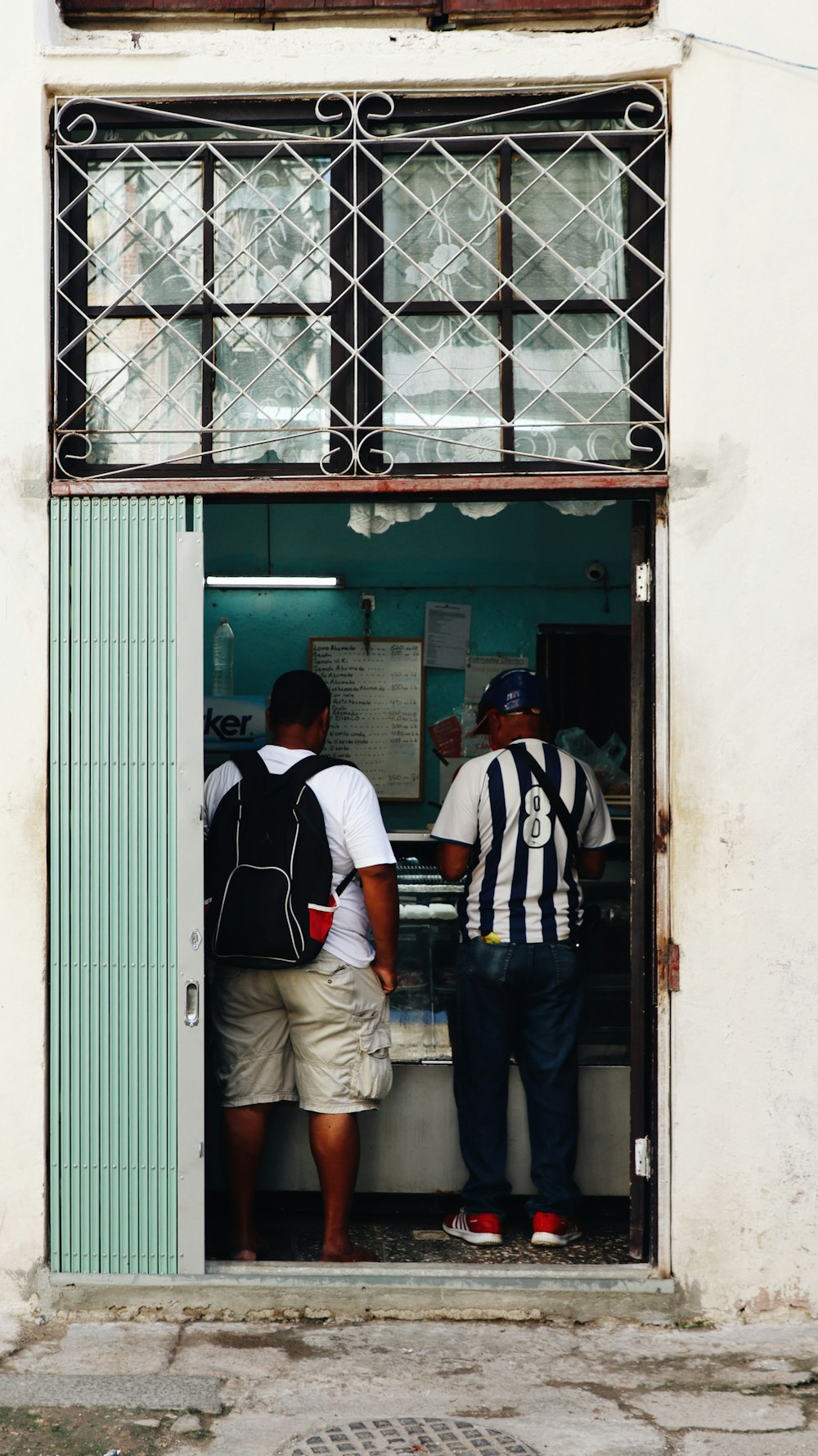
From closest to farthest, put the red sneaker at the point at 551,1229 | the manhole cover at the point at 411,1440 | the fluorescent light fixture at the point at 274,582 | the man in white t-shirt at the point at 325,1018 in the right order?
1. the manhole cover at the point at 411,1440
2. the man in white t-shirt at the point at 325,1018
3. the red sneaker at the point at 551,1229
4. the fluorescent light fixture at the point at 274,582

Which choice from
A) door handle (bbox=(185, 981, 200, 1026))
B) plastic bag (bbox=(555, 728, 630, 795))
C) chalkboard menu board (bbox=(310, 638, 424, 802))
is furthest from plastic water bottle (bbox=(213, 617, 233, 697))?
door handle (bbox=(185, 981, 200, 1026))

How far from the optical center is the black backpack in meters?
4.35

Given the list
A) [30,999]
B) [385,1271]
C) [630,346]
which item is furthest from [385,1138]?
[630,346]

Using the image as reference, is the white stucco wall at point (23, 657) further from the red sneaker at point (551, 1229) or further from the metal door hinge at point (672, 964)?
the metal door hinge at point (672, 964)

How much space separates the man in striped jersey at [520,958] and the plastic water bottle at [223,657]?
7.57ft

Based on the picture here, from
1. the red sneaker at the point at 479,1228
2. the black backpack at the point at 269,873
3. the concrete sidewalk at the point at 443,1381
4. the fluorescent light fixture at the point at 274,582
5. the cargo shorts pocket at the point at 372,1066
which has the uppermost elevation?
the fluorescent light fixture at the point at 274,582

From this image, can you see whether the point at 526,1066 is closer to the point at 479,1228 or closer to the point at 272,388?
the point at 479,1228

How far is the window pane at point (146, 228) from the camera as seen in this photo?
430 centimetres

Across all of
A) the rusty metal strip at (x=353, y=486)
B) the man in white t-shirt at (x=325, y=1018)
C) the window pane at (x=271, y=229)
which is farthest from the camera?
the man in white t-shirt at (x=325, y=1018)

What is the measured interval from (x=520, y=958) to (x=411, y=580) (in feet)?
9.11

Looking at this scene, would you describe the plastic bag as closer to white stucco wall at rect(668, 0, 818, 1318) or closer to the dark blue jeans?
the dark blue jeans

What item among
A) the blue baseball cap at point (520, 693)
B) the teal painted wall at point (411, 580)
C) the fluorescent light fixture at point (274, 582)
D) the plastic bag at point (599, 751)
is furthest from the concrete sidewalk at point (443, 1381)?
the fluorescent light fixture at point (274, 582)

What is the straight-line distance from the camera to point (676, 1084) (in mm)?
4098

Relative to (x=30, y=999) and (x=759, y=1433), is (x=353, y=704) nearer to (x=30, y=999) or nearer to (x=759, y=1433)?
(x=30, y=999)
